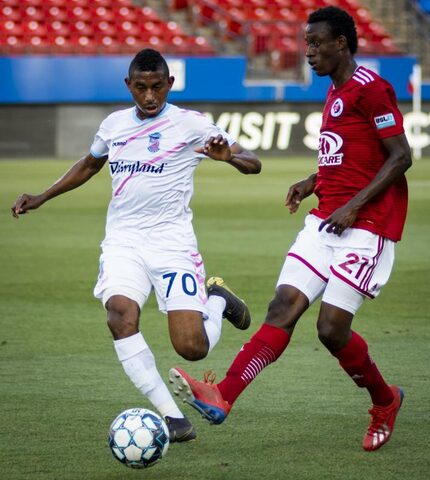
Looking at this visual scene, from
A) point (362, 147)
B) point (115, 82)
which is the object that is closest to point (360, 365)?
point (362, 147)

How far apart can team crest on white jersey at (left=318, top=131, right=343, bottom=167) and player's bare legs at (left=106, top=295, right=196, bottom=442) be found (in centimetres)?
121

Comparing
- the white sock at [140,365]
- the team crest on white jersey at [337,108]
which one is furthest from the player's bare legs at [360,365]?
the team crest on white jersey at [337,108]

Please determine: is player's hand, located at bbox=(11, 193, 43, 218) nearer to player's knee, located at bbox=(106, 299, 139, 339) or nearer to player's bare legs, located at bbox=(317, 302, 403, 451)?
player's knee, located at bbox=(106, 299, 139, 339)

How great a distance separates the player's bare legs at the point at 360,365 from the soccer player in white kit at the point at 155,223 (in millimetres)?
658

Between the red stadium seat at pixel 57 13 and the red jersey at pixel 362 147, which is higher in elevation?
the red jersey at pixel 362 147

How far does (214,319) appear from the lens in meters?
6.42

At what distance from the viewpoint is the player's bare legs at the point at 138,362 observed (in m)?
5.62

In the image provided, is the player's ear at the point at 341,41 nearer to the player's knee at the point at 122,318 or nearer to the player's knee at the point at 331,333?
the player's knee at the point at 331,333

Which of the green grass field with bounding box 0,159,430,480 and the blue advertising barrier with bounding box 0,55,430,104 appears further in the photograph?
the blue advertising barrier with bounding box 0,55,430,104

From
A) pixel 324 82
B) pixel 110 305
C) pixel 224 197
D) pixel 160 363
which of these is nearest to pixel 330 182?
pixel 110 305

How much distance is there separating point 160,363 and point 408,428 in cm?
223

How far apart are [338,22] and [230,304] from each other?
1908mm

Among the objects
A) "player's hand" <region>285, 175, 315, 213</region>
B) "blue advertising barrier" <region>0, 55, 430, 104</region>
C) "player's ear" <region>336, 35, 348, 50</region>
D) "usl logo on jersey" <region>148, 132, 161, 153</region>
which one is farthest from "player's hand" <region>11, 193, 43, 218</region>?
"blue advertising barrier" <region>0, 55, 430, 104</region>

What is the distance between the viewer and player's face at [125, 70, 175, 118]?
587cm
